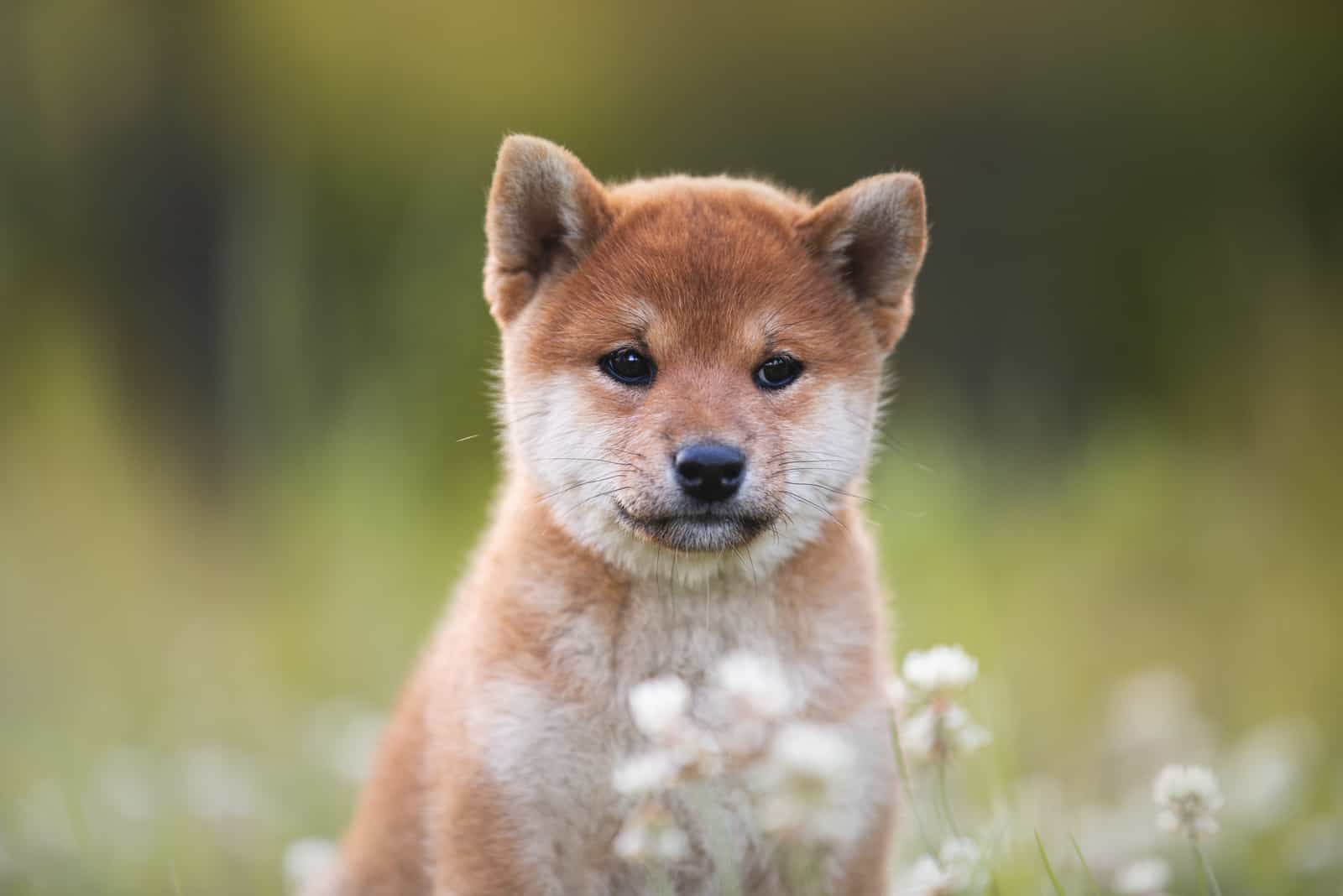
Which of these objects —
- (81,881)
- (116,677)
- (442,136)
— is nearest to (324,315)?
(442,136)

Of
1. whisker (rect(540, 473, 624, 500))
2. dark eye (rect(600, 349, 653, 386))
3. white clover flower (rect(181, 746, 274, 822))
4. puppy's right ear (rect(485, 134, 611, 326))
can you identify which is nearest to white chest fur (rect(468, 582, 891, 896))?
whisker (rect(540, 473, 624, 500))

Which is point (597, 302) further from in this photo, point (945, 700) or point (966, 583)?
point (966, 583)

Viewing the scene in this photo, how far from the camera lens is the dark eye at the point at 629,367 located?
11.6 ft

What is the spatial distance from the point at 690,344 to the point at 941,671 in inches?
43.1

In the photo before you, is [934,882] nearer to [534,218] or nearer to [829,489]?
[829,489]

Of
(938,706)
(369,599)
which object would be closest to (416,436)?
(369,599)

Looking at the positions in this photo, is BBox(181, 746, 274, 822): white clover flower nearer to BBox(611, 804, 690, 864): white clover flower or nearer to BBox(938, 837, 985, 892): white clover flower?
BBox(611, 804, 690, 864): white clover flower

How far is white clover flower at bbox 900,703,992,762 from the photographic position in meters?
3.00

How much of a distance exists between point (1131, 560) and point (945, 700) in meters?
4.24

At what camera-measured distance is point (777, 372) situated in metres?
3.59

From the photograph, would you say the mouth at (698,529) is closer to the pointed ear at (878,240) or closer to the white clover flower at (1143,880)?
the pointed ear at (878,240)

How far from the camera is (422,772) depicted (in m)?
3.64

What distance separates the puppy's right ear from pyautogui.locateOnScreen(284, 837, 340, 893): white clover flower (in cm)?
175

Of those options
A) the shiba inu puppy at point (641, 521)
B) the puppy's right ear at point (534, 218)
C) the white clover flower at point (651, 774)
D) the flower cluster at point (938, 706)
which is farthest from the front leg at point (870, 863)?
the puppy's right ear at point (534, 218)
